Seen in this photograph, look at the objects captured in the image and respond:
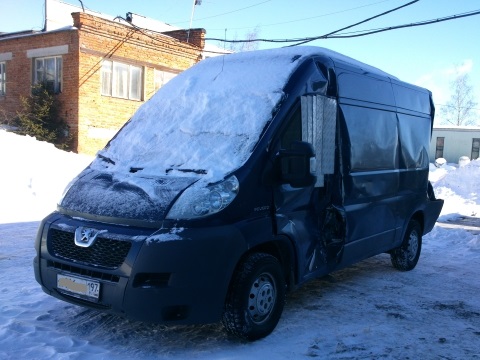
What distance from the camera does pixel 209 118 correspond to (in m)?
4.61

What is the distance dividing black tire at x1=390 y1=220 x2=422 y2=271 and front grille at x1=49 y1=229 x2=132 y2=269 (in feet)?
15.0

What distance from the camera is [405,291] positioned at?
611 centimetres

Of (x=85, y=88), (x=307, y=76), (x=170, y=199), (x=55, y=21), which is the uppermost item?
(x=55, y=21)

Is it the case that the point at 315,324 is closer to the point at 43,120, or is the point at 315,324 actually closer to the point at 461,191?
the point at 461,191

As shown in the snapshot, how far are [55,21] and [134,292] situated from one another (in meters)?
20.1

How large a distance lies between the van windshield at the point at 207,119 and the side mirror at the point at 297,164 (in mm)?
297

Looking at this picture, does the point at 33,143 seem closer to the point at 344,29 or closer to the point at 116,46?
the point at 116,46

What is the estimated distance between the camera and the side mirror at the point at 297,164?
4086 mm

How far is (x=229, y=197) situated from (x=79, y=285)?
4.44 feet

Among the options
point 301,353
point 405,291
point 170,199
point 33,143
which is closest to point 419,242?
point 405,291

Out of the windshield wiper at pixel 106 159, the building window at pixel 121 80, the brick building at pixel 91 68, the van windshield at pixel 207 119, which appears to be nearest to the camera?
→ the van windshield at pixel 207 119

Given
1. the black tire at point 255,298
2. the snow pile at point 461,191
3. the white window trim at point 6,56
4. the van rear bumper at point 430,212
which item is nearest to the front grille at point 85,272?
the black tire at point 255,298

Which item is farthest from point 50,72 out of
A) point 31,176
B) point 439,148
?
point 439,148

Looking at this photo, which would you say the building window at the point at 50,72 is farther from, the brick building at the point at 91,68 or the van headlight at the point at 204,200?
the van headlight at the point at 204,200
